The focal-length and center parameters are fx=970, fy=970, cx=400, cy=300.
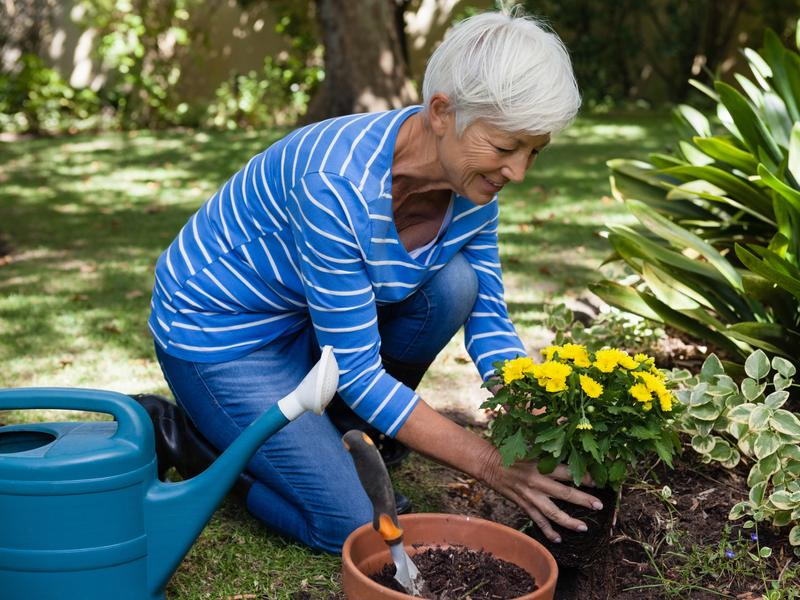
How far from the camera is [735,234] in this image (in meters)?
3.59

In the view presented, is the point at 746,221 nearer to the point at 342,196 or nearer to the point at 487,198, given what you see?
the point at 487,198

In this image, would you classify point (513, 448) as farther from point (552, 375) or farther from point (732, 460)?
point (732, 460)

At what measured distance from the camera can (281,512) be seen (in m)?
2.53

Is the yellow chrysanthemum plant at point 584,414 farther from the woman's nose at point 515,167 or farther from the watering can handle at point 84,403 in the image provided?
the watering can handle at point 84,403

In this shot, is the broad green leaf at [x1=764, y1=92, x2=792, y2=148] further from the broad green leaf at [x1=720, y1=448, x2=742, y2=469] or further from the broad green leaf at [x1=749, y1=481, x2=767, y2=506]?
the broad green leaf at [x1=749, y1=481, x2=767, y2=506]

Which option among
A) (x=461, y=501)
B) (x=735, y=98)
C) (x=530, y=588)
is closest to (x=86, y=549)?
(x=530, y=588)

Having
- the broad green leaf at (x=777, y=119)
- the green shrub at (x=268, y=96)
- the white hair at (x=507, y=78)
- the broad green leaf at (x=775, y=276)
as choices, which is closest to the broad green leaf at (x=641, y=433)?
the white hair at (x=507, y=78)

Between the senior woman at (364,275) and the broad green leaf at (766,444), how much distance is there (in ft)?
1.51

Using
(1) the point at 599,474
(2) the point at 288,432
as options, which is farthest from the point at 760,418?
(2) the point at 288,432

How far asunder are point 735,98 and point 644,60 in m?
10.5

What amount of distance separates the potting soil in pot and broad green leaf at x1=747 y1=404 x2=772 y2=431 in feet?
2.17

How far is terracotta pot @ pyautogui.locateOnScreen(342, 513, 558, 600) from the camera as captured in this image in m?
1.85

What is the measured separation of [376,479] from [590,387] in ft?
1.57

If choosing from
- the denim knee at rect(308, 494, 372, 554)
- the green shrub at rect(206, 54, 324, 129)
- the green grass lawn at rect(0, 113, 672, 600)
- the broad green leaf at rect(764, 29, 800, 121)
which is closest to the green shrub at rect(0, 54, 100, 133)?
the green grass lawn at rect(0, 113, 672, 600)
